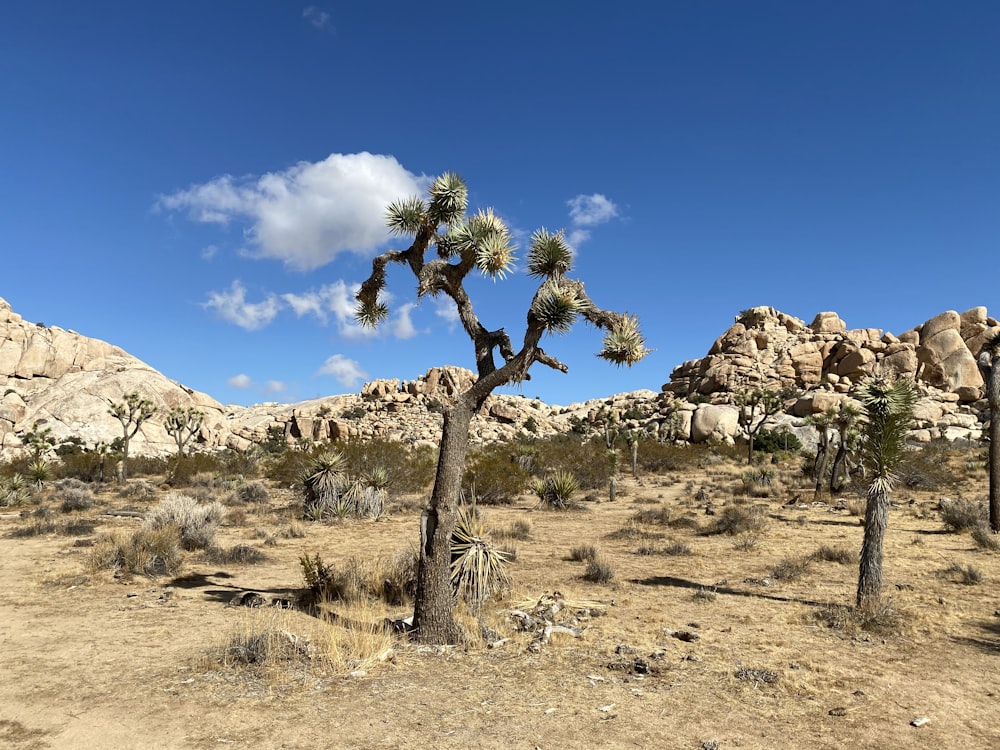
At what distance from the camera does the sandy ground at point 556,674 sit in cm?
509

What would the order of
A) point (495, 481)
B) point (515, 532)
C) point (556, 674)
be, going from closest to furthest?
1. point (556, 674)
2. point (515, 532)
3. point (495, 481)

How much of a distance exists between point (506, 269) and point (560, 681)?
5257 mm

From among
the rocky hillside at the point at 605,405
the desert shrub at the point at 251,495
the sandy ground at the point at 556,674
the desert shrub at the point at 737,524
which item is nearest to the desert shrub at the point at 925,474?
the desert shrub at the point at 737,524

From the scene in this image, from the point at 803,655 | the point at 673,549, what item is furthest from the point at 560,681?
the point at 673,549

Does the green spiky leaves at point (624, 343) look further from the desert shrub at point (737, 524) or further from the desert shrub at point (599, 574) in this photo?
the desert shrub at point (737, 524)

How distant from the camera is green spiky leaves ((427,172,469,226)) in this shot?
28.6ft

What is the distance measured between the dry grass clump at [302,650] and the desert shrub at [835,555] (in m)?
9.70

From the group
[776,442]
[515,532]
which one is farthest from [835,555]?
[776,442]

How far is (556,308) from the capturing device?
7766mm

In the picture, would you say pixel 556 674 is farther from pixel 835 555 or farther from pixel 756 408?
pixel 756 408

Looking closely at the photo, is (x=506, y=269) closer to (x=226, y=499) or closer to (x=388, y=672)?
(x=388, y=672)

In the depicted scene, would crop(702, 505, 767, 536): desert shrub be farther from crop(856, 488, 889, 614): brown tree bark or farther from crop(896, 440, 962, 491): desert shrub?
crop(896, 440, 962, 491): desert shrub

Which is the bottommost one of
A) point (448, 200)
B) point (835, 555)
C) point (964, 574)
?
point (835, 555)

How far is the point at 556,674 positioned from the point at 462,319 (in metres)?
4.80
